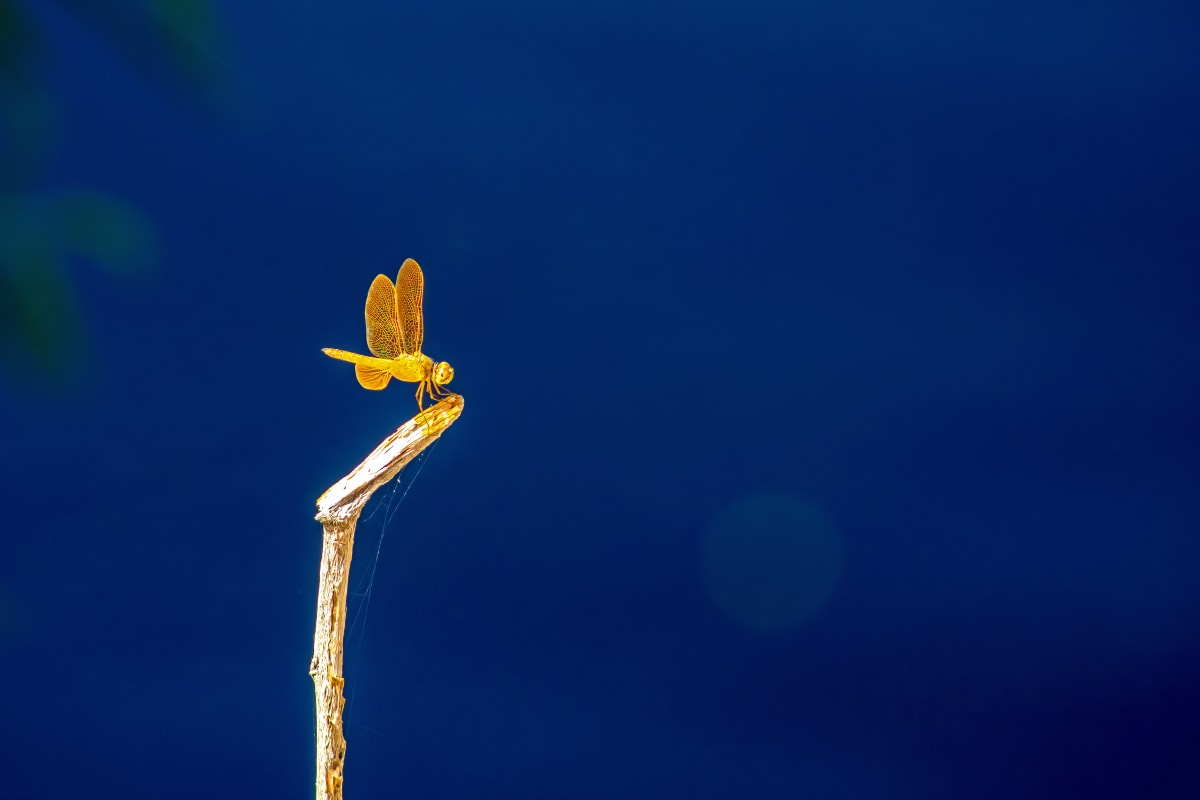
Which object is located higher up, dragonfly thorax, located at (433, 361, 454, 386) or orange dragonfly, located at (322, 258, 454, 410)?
orange dragonfly, located at (322, 258, 454, 410)

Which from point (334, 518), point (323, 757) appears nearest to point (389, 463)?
point (334, 518)

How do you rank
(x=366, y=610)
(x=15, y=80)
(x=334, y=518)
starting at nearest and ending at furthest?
1. (x=15, y=80)
2. (x=334, y=518)
3. (x=366, y=610)

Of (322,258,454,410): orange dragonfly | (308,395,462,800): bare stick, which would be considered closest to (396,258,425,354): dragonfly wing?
(322,258,454,410): orange dragonfly

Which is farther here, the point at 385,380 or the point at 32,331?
the point at 385,380

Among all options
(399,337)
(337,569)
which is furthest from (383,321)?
(337,569)

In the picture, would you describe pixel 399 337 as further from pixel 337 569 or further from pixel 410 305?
pixel 337 569

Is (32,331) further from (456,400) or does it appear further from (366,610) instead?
(366,610)

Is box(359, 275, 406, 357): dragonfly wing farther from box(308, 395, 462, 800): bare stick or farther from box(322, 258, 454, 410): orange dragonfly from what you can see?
box(308, 395, 462, 800): bare stick
